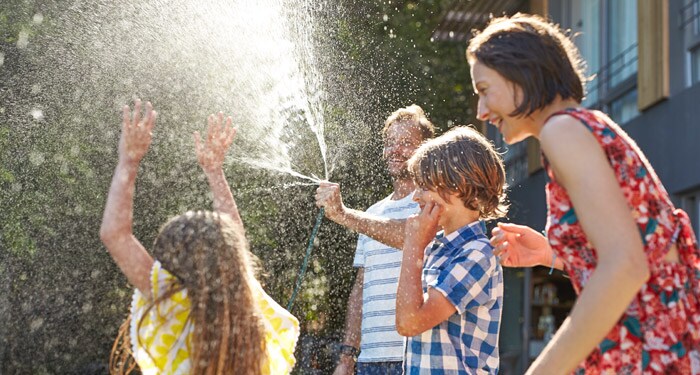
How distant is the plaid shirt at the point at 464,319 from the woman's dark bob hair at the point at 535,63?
3.38 feet

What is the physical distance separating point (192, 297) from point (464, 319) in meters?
0.84

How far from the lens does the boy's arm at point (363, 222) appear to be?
4027mm

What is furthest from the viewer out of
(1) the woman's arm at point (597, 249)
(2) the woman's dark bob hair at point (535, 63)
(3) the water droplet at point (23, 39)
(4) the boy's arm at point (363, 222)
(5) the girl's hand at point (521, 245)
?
(3) the water droplet at point (23, 39)

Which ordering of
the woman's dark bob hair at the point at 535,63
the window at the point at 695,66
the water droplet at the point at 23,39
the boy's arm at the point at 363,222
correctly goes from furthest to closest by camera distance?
the window at the point at 695,66
the water droplet at the point at 23,39
the boy's arm at the point at 363,222
the woman's dark bob hair at the point at 535,63

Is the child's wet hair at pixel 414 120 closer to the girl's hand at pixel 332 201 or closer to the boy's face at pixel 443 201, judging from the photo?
the girl's hand at pixel 332 201

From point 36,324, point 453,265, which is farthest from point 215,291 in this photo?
point 36,324

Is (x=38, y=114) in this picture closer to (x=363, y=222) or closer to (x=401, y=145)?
(x=401, y=145)

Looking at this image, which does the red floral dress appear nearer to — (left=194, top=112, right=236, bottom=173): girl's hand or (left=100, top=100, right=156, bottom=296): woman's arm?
(left=100, top=100, right=156, bottom=296): woman's arm

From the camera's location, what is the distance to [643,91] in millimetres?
10445

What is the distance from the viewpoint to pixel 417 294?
311 centimetres

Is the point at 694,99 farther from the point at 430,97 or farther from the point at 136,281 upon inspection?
the point at 136,281

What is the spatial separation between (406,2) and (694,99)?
3460 mm

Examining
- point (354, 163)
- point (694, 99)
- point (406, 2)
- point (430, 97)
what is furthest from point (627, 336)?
point (406, 2)

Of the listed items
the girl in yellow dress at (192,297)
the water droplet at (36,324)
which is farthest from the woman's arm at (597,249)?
the water droplet at (36,324)
